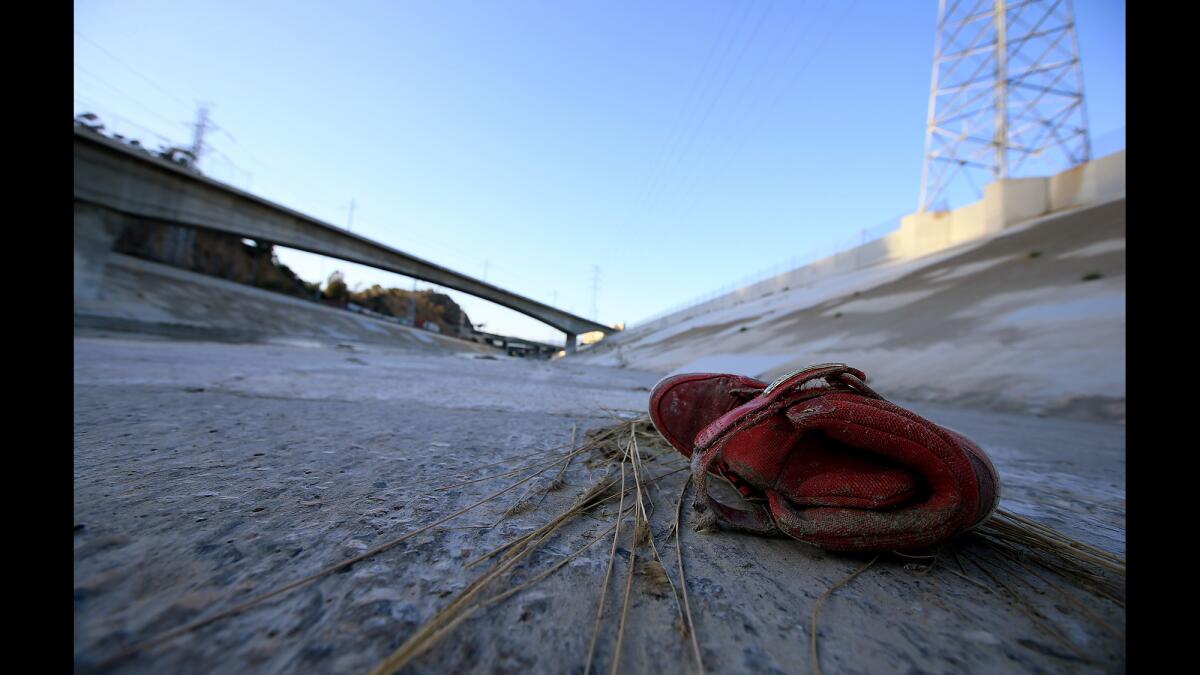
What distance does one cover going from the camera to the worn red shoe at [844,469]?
0.69 meters

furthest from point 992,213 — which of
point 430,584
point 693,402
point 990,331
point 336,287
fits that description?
point 336,287

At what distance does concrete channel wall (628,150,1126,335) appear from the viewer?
11.7 metres

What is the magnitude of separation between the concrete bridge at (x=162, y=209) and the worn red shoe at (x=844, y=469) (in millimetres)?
13162

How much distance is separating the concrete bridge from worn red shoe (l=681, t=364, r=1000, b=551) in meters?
13.2

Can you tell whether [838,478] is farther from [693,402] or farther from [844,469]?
[693,402]

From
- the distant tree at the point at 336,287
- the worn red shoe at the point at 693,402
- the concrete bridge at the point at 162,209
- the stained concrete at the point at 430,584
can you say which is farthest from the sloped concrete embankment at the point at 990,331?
the distant tree at the point at 336,287

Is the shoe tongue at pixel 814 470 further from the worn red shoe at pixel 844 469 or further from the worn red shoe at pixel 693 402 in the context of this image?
the worn red shoe at pixel 693 402

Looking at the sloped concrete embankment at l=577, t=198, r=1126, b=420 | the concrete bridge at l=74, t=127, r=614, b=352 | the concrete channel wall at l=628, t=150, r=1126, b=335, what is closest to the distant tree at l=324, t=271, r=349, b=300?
the concrete bridge at l=74, t=127, r=614, b=352

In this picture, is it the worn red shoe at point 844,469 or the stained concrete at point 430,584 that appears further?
the worn red shoe at point 844,469

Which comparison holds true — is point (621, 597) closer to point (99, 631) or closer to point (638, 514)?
point (638, 514)

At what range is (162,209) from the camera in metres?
11.4

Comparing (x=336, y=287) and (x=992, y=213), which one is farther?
(x=336, y=287)

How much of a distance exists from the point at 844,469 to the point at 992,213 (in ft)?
61.6

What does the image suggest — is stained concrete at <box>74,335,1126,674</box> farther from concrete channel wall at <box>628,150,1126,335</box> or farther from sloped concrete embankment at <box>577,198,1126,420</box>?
concrete channel wall at <box>628,150,1126,335</box>
